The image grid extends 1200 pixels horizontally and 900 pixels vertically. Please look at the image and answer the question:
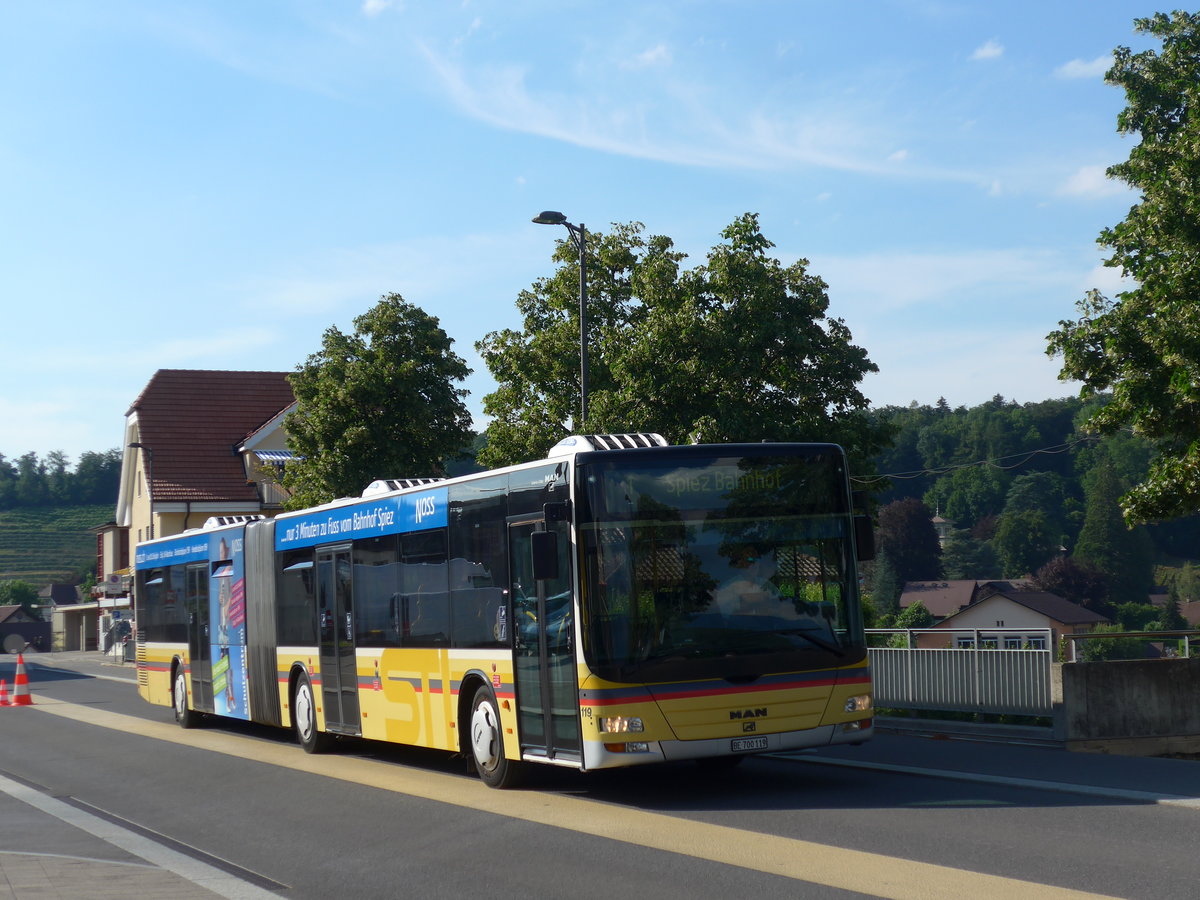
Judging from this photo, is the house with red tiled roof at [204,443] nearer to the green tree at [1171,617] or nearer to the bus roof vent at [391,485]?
the bus roof vent at [391,485]

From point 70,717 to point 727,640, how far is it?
18.5 meters

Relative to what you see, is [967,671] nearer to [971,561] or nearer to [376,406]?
[376,406]

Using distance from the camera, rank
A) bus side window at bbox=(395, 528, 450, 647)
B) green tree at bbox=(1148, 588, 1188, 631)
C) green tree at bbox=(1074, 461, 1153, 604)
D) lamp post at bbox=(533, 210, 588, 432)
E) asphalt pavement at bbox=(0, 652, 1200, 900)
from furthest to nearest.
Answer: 1. green tree at bbox=(1074, 461, 1153, 604)
2. green tree at bbox=(1148, 588, 1188, 631)
3. lamp post at bbox=(533, 210, 588, 432)
4. bus side window at bbox=(395, 528, 450, 647)
5. asphalt pavement at bbox=(0, 652, 1200, 900)

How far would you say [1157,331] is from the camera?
66.3ft

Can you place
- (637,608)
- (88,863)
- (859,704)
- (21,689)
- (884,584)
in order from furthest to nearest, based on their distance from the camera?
(884,584)
(21,689)
(859,704)
(637,608)
(88,863)

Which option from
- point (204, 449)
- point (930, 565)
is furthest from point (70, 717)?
point (930, 565)

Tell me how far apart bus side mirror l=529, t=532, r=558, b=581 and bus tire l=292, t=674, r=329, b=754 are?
704cm

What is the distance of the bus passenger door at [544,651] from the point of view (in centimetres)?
1189

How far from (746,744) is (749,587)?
123cm

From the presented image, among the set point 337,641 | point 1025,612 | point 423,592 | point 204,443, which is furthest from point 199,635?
point 1025,612

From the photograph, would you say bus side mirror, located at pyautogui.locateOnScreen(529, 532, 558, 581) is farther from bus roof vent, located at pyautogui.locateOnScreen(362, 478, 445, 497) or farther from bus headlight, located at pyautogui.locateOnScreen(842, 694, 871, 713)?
bus roof vent, located at pyautogui.locateOnScreen(362, 478, 445, 497)

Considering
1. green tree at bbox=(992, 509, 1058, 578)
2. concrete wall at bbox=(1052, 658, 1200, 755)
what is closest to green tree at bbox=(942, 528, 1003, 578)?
green tree at bbox=(992, 509, 1058, 578)

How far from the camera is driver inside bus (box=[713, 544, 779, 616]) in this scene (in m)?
11.9

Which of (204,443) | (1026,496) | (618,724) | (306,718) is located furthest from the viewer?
(1026,496)
